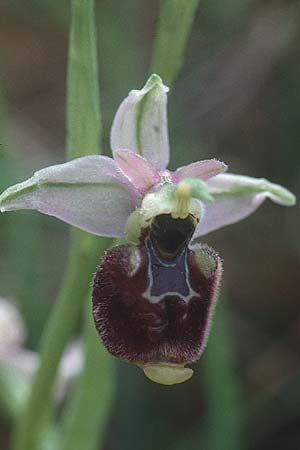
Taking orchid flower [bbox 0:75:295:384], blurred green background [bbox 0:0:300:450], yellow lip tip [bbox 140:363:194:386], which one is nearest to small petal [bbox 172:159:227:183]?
orchid flower [bbox 0:75:295:384]

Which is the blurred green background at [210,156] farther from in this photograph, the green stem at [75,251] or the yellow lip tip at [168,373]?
the yellow lip tip at [168,373]

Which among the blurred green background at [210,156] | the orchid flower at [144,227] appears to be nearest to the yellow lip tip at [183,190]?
the orchid flower at [144,227]

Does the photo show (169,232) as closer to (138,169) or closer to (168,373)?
(138,169)

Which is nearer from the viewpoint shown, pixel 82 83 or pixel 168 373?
pixel 168 373

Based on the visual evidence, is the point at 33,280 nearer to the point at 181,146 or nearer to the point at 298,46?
the point at 181,146

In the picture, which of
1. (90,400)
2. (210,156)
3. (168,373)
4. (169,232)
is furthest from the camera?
(210,156)

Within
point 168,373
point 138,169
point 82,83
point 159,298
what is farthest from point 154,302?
point 82,83

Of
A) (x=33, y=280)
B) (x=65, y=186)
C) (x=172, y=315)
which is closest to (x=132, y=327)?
(x=172, y=315)
